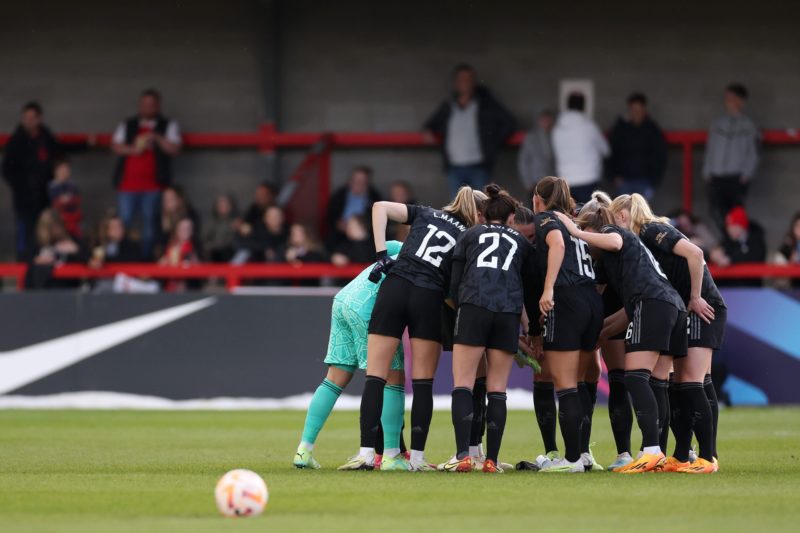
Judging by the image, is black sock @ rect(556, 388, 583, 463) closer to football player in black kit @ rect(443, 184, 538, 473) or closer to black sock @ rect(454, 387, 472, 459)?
football player in black kit @ rect(443, 184, 538, 473)

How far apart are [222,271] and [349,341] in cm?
857

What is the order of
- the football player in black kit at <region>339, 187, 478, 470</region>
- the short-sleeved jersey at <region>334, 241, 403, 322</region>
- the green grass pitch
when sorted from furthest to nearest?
1. the short-sleeved jersey at <region>334, 241, 403, 322</region>
2. the football player in black kit at <region>339, 187, 478, 470</region>
3. the green grass pitch

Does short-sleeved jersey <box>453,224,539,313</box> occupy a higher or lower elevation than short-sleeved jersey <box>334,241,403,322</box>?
higher

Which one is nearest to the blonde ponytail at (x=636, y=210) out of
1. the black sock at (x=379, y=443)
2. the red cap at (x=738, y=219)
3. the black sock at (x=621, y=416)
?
the black sock at (x=621, y=416)

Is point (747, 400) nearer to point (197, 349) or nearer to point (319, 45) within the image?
point (197, 349)

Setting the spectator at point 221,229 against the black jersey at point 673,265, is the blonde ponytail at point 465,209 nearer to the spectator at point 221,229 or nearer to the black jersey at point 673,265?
the black jersey at point 673,265

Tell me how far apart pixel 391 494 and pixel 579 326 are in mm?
2116

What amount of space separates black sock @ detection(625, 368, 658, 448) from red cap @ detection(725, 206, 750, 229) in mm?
9854

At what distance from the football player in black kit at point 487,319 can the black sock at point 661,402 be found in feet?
3.53

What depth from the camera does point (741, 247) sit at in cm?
1872

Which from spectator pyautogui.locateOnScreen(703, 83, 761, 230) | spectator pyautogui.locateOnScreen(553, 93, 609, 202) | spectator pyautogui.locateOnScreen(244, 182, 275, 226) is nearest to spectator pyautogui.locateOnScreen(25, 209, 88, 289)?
spectator pyautogui.locateOnScreen(244, 182, 275, 226)

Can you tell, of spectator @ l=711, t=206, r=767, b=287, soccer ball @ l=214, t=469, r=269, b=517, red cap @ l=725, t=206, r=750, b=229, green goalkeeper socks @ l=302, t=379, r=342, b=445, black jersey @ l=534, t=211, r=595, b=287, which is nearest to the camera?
soccer ball @ l=214, t=469, r=269, b=517

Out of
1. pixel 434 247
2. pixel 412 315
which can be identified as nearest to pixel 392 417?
pixel 412 315

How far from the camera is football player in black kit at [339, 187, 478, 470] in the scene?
9727mm
